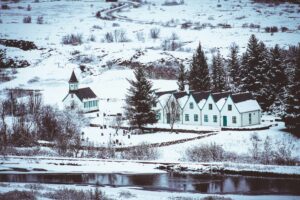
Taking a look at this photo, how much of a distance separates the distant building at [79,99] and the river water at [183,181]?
27340 millimetres

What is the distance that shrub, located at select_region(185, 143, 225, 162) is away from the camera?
4319cm

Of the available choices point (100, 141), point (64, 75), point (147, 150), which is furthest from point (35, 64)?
point (147, 150)

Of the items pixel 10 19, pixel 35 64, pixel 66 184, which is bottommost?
pixel 66 184

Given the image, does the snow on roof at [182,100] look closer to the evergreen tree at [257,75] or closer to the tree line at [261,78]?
the tree line at [261,78]

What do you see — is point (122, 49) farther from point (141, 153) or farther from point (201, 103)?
point (141, 153)

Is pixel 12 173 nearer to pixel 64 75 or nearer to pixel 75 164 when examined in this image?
pixel 75 164

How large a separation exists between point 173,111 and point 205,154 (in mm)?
15385

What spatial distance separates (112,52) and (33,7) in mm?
75955

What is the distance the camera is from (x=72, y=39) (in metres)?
128

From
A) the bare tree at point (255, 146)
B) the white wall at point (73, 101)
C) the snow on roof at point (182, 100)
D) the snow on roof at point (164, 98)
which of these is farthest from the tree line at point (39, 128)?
the bare tree at point (255, 146)

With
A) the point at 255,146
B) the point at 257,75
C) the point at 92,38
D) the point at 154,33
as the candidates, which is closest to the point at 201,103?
the point at 257,75

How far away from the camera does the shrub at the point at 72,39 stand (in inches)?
4983

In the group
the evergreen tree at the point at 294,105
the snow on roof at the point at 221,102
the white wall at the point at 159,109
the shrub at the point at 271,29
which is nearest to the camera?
the evergreen tree at the point at 294,105

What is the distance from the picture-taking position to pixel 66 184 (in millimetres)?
38250
